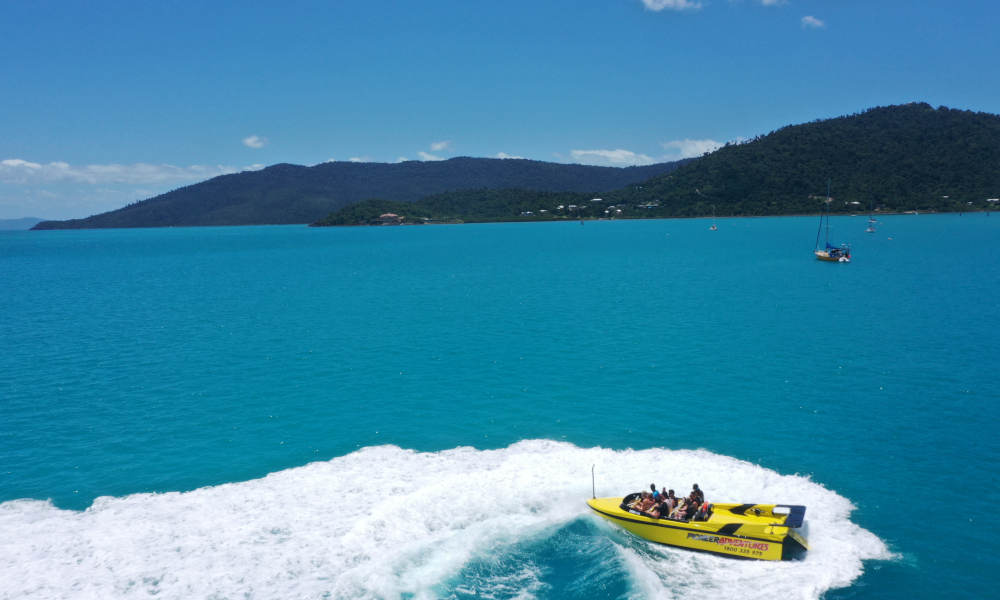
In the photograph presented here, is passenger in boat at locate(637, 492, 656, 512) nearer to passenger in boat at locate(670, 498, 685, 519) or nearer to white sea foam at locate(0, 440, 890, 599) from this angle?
passenger in boat at locate(670, 498, 685, 519)

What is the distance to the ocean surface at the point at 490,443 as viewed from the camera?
61.9 feet

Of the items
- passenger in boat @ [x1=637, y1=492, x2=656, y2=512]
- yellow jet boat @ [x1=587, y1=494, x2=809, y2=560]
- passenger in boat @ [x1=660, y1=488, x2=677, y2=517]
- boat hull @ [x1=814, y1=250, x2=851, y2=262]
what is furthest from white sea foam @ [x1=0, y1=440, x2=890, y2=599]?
boat hull @ [x1=814, y1=250, x2=851, y2=262]

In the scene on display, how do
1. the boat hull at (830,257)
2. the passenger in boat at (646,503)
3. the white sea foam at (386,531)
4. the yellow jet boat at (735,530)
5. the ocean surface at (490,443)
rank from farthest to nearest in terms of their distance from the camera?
the boat hull at (830,257), the passenger in boat at (646,503), the ocean surface at (490,443), the yellow jet boat at (735,530), the white sea foam at (386,531)

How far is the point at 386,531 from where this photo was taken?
21.1 meters

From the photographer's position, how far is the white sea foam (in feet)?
59.9

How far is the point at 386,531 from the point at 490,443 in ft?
27.5

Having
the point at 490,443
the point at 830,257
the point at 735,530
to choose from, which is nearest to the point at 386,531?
the point at 490,443

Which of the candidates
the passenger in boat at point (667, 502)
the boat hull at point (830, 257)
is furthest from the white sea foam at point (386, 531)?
the boat hull at point (830, 257)

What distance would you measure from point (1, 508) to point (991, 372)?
52.6m

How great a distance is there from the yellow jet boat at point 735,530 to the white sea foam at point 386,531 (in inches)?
16.5

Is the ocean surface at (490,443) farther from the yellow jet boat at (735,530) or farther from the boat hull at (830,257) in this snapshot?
the boat hull at (830,257)

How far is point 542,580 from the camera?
60.0 ft

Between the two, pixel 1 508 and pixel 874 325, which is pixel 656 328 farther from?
pixel 1 508

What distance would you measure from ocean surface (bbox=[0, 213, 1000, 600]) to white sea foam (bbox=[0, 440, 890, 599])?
0.10 metres
